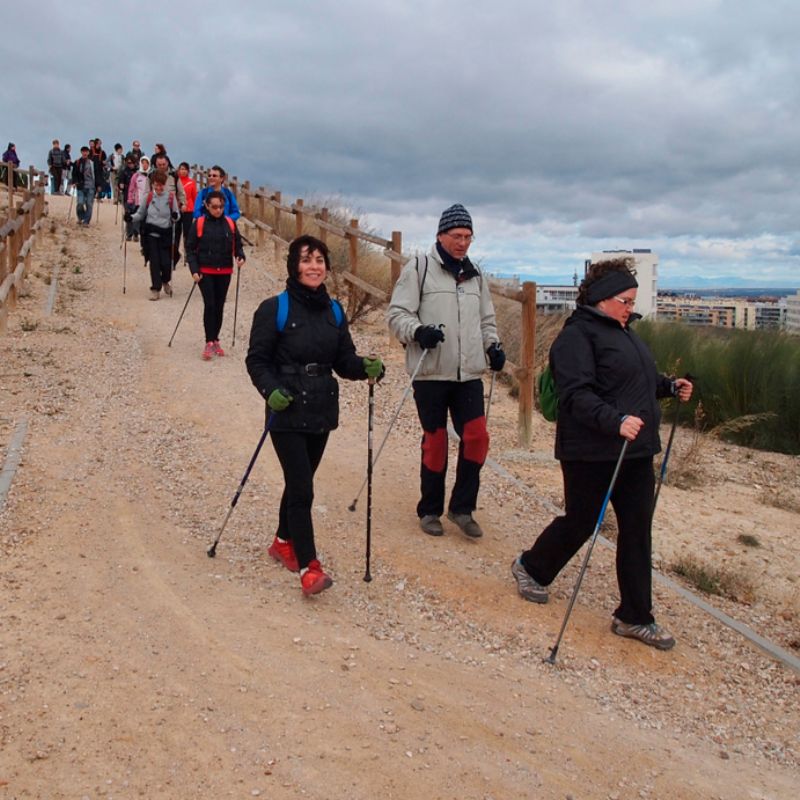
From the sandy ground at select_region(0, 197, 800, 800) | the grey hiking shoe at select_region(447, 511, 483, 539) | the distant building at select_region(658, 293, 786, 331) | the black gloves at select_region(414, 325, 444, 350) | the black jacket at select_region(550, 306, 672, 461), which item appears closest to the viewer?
the sandy ground at select_region(0, 197, 800, 800)

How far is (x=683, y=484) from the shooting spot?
787cm

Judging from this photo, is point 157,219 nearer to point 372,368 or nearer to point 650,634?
point 372,368

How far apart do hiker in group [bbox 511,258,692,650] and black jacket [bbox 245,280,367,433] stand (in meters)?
1.17

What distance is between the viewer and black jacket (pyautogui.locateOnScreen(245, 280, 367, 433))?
4383mm

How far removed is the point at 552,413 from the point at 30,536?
3.04 meters

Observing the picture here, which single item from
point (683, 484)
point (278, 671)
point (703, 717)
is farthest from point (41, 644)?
point (683, 484)

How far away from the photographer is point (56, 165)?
2530 cm

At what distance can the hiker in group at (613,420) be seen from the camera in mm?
4168

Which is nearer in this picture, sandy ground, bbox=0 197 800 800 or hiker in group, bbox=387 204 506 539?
sandy ground, bbox=0 197 800 800

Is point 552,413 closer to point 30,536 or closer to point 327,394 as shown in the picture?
point 327,394

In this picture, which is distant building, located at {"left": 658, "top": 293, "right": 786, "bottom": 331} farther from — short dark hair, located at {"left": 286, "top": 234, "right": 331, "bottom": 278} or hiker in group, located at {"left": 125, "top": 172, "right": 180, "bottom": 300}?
short dark hair, located at {"left": 286, "top": 234, "right": 331, "bottom": 278}

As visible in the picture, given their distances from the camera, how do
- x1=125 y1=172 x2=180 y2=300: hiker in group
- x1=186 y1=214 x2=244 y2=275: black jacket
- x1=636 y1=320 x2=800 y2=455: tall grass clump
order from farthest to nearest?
x1=125 y1=172 x2=180 y2=300: hiker in group → x1=636 y1=320 x2=800 y2=455: tall grass clump → x1=186 y1=214 x2=244 y2=275: black jacket

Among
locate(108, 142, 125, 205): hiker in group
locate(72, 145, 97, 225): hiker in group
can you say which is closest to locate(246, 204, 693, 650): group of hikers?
locate(72, 145, 97, 225): hiker in group

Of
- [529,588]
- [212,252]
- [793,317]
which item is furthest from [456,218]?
[793,317]
